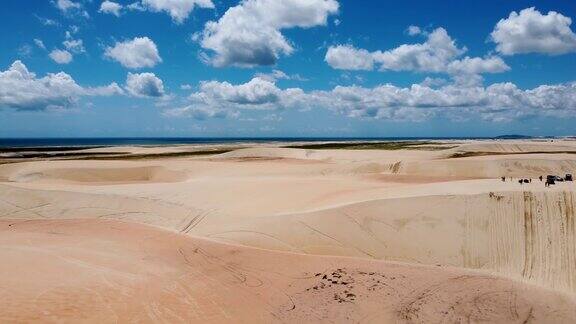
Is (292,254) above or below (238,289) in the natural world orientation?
above

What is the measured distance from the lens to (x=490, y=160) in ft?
100

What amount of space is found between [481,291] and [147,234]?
35.5ft

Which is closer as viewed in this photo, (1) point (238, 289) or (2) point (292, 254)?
(1) point (238, 289)

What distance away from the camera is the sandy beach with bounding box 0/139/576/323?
1005 centimetres

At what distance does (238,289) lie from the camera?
11297 millimetres

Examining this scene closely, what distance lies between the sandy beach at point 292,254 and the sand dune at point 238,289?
0.05 m

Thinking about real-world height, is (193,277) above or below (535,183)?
below

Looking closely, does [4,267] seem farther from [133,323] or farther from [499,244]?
[499,244]

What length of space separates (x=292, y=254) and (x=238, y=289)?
2.74 meters

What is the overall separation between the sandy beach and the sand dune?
5 cm

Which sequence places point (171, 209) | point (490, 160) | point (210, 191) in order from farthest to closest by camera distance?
1. point (490, 160)
2. point (210, 191)
3. point (171, 209)

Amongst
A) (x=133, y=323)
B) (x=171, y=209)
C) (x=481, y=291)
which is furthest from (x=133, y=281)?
(x=481, y=291)

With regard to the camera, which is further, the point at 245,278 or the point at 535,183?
the point at 535,183

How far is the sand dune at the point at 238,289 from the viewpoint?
32.0ft
